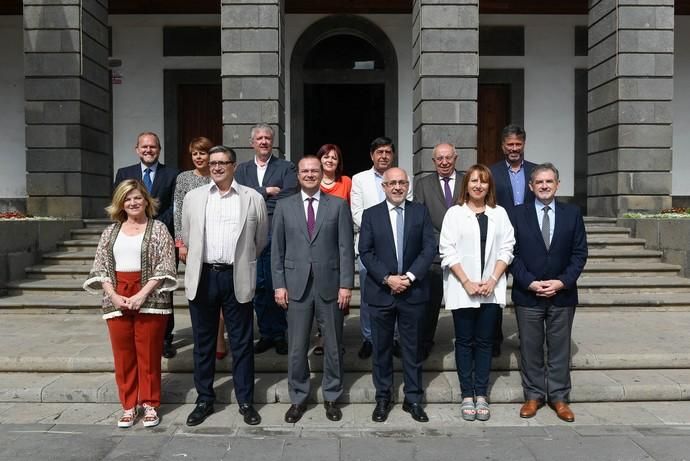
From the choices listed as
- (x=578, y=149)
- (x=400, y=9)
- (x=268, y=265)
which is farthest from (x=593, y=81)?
(x=268, y=265)

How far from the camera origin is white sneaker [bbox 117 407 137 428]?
4.52 m

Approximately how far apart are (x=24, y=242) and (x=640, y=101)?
35.0ft

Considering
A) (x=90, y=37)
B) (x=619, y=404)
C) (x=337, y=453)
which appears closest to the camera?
(x=337, y=453)

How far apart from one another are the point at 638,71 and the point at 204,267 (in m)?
9.18

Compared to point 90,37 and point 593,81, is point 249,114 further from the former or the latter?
point 593,81

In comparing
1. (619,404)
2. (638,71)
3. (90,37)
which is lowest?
(619,404)

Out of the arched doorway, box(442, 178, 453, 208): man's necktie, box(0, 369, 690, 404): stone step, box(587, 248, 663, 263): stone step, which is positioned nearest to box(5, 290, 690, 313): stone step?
box(587, 248, 663, 263): stone step

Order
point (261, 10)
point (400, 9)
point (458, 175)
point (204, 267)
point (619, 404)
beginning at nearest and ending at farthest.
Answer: point (204, 267) < point (619, 404) < point (458, 175) < point (261, 10) < point (400, 9)

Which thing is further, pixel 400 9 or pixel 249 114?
pixel 400 9

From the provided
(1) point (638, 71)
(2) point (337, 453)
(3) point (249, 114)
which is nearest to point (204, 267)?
(2) point (337, 453)

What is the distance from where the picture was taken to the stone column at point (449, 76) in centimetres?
1020

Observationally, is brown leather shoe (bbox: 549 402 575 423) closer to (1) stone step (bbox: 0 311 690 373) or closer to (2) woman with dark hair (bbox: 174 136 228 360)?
(1) stone step (bbox: 0 311 690 373)

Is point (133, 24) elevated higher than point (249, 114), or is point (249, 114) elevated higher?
point (133, 24)

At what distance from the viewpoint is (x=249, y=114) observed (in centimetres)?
1016
